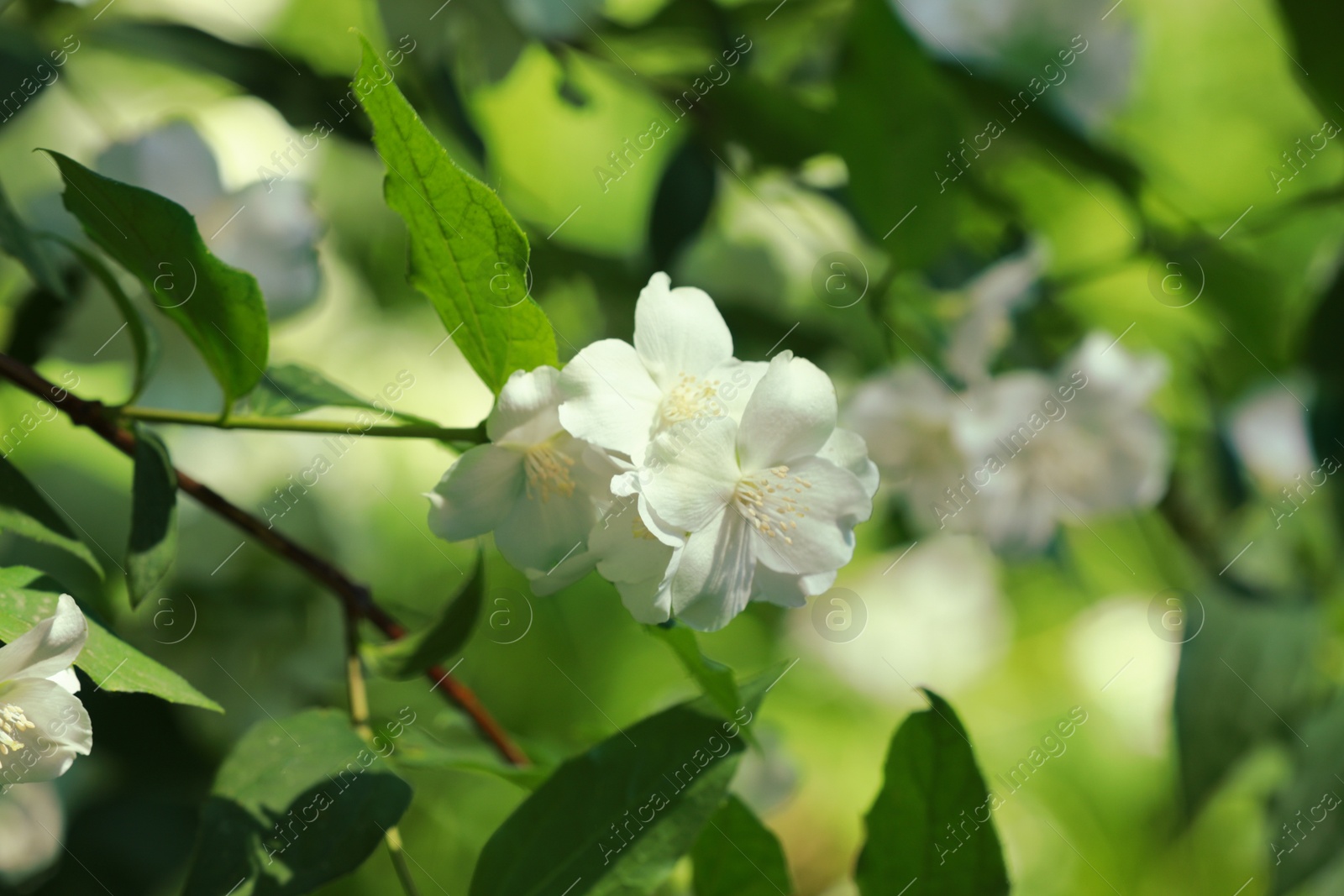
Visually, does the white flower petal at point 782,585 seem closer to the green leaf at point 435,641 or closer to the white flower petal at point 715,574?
the white flower petal at point 715,574

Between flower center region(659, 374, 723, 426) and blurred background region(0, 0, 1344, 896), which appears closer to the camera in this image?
flower center region(659, 374, 723, 426)

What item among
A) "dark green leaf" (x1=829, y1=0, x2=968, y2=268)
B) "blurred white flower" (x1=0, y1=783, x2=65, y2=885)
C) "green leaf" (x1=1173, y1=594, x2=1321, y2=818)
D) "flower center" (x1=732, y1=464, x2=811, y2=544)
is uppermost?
"dark green leaf" (x1=829, y1=0, x2=968, y2=268)

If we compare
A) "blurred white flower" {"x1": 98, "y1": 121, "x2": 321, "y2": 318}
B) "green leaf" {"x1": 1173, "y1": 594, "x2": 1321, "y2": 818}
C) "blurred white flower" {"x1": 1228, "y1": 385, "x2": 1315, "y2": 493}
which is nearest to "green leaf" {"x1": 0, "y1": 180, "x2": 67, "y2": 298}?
"blurred white flower" {"x1": 98, "y1": 121, "x2": 321, "y2": 318}

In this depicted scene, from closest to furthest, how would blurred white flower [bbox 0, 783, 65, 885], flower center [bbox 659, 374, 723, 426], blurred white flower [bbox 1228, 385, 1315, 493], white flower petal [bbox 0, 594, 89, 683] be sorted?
white flower petal [bbox 0, 594, 89, 683] < flower center [bbox 659, 374, 723, 426] < blurred white flower [bbox 0, 783, 65, 885] < blurred white flower [bbox 1228, 385, 1315, 493]

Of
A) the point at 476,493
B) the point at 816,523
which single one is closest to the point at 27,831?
the point at 476,493

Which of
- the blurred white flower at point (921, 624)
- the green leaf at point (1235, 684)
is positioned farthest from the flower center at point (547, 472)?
the blurred white flower at point (921, 624)

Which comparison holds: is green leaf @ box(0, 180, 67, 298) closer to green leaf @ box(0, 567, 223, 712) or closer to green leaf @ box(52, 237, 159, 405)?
green leaf @ box(52, 237, 159, 405)

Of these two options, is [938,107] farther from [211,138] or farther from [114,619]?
[211,138]
